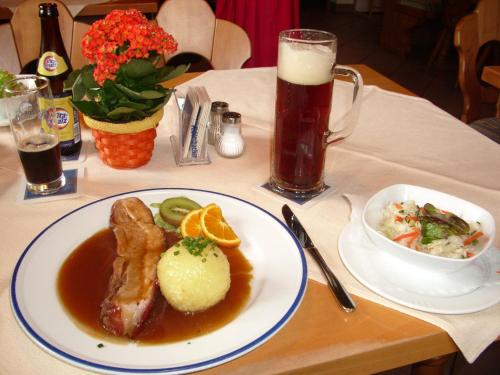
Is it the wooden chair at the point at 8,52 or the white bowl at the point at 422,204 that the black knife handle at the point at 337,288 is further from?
the wooden chair at the point at 8,52

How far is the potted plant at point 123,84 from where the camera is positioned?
3.32ft

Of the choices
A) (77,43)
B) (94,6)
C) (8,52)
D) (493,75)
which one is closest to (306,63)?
(493,75)

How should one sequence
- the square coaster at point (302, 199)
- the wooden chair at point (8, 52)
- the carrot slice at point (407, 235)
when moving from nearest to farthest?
the carrot slice at point (407, 235) < the square coaster at point (302, 199) < the wooden chair at point (8, 52)

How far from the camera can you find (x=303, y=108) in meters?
1.04

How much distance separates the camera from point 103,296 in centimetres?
79

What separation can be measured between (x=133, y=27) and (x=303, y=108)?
0.43 meters

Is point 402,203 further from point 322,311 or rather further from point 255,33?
point 255,33

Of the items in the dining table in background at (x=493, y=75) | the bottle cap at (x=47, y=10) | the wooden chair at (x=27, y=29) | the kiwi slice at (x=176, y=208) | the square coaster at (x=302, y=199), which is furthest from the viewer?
the wooden chair at (x=27, y=29)

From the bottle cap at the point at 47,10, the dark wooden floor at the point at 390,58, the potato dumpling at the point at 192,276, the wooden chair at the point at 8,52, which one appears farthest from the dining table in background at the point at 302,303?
the dark wooden floor at the point at 390,58

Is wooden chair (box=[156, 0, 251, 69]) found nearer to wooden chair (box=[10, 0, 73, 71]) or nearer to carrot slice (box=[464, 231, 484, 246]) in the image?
wooden chair (box=[10, 0, 73, 71])

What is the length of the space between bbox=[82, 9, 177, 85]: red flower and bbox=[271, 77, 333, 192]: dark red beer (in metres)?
0.30

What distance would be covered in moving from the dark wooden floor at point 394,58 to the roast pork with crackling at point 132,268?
3810 millimetres

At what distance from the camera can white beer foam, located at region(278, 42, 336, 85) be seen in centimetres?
98

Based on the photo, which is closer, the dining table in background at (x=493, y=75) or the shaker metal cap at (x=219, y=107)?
the shaker metal cap at (x=219, y=107)
